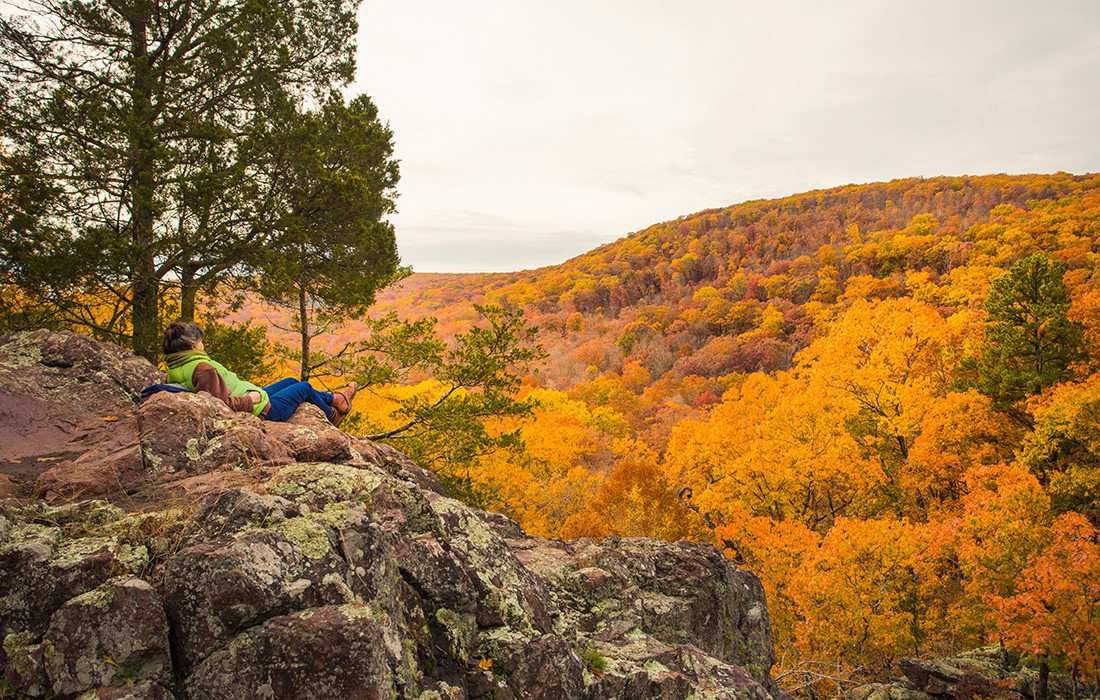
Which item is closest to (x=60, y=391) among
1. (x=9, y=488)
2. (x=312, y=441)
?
(x=9, y=488)

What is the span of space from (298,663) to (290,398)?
375 cm

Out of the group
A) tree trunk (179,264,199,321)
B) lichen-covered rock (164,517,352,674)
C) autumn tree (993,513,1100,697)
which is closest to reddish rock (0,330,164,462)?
lichen-covered rock (164,517,352,674)

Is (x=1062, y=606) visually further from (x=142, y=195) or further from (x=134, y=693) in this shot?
(x=142, y=195)

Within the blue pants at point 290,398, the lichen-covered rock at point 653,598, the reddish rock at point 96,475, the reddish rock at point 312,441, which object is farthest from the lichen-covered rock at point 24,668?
the lichen-covered rock at point 653,598

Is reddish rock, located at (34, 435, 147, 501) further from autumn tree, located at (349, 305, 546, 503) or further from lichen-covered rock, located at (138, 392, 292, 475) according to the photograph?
autumn tree, located at (349, 305, 546, 503)

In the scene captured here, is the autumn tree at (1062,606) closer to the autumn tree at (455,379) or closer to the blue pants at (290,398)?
the autumn tree at (455,379)

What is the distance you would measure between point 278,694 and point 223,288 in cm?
1008

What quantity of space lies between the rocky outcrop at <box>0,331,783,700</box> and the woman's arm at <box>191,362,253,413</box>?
44cm

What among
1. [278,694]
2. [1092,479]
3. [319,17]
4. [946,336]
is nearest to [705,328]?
[946,336]

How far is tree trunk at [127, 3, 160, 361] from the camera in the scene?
28.0 ft

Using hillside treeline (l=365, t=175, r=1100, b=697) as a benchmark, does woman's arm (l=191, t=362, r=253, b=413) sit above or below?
above

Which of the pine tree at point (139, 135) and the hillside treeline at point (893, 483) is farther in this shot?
the hillside treeline at point (893, 483)

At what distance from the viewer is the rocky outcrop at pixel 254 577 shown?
3221 millimetres

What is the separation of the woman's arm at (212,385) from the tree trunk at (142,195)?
177 inches
